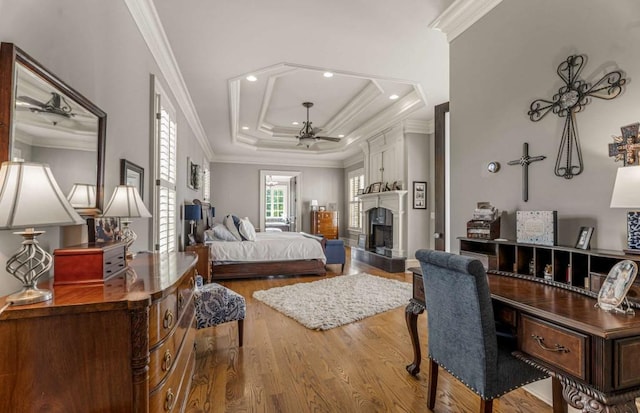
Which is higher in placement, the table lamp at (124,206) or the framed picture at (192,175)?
the framed picture at (192,175)

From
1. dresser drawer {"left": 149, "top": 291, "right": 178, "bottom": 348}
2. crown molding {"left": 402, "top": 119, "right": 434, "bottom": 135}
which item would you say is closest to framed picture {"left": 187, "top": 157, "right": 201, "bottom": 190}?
crown molding {"left": 402, "top": 119, "right": 434, "bottom": 135}

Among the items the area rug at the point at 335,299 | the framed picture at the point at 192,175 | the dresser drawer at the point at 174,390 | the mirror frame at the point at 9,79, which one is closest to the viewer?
the mirror frame at the point at 9,79

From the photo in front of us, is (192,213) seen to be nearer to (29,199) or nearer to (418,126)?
(29,199)

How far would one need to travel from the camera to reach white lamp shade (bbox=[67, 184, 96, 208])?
153 cm

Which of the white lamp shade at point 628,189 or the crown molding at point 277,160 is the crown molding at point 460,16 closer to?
the white lamp shade at point 628,189

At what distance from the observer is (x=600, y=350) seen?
1.10m

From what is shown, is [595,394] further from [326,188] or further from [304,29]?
[326,188]

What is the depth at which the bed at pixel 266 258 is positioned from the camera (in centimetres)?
514

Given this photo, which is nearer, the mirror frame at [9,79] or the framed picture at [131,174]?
the mirror frame at [9,79]

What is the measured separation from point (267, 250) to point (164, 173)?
242 centimetres

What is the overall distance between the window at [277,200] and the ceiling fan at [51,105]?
1209 centimetres

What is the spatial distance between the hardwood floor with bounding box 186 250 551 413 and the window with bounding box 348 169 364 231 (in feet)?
18.7

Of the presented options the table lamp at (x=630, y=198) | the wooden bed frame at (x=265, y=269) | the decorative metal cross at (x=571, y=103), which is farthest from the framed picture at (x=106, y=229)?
the wooden bed frame at (x=265, y=269)

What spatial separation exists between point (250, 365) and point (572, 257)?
226 cm
